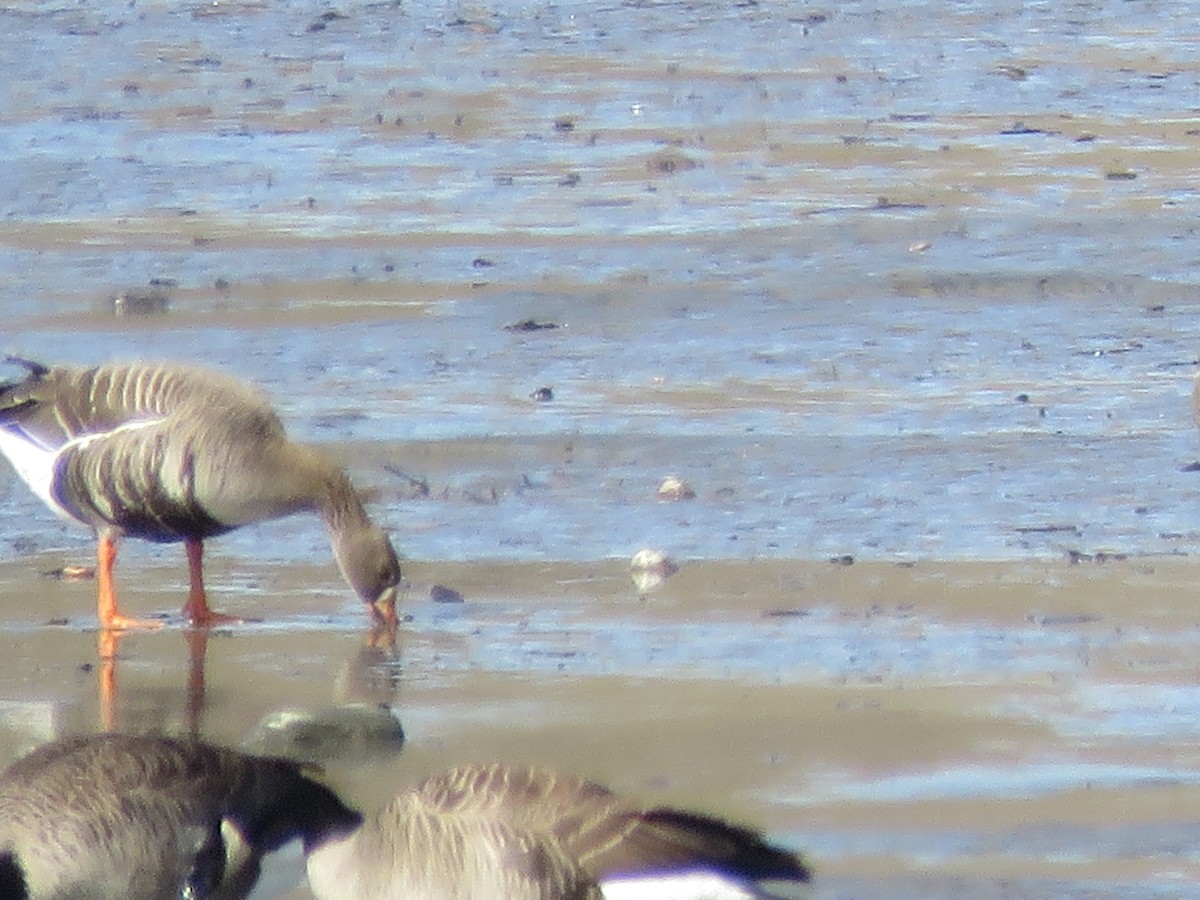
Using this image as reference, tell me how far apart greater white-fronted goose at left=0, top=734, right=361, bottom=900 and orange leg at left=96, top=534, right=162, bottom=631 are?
202 cm

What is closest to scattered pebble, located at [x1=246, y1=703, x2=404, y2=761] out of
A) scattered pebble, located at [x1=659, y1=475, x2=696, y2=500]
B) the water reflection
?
the water reflection

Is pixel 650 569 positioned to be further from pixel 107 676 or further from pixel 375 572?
pixel 107 676

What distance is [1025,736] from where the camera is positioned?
20.0 feet

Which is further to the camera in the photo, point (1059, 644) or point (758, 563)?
point (758, 563)

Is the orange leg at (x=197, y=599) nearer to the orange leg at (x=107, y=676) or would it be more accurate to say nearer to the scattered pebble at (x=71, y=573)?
the orange leg at (x=107, y=676)

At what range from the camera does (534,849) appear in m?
4.65

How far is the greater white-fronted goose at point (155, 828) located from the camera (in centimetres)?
497

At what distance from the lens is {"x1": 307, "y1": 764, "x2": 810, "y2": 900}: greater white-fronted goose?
4.57m

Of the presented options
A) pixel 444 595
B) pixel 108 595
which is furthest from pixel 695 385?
pixel 108 595

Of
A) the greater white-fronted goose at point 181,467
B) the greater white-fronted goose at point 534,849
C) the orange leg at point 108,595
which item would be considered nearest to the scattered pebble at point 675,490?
the greater white-fronted goose at point 181,467

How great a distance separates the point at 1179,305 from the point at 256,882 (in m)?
6.18

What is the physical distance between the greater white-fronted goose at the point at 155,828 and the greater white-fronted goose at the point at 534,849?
0.48 feet

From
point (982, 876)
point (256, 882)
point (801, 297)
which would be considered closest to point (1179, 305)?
point (801, 297)

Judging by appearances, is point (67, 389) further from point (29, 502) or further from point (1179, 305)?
point (1179, 305)
